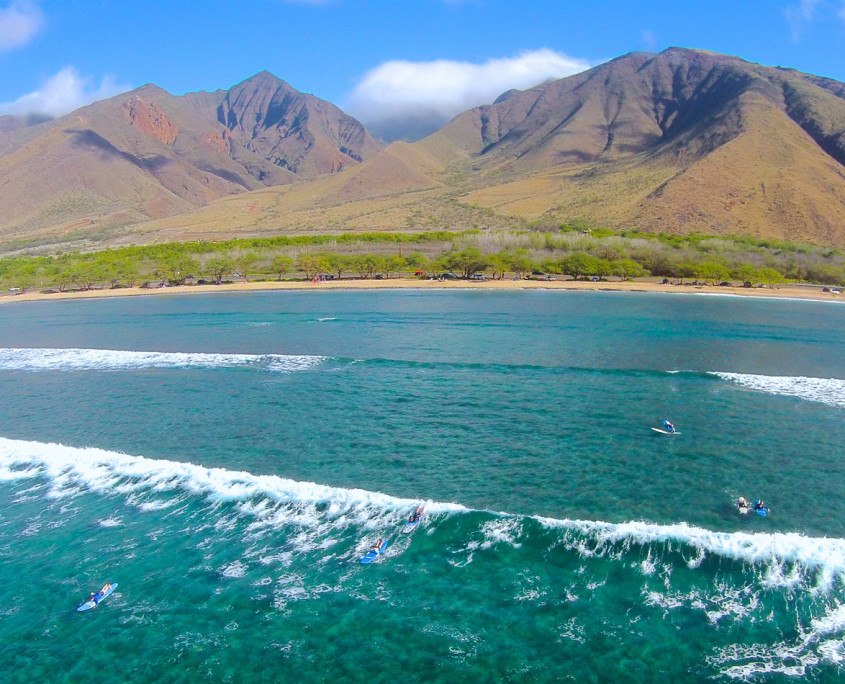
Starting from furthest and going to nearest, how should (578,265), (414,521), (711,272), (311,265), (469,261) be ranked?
(311,265), (469,261), (578,265), (711,272), (414,521)

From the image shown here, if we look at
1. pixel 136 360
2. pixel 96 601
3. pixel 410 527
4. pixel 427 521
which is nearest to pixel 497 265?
pixel 136 360

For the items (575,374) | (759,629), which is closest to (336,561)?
(759,629)

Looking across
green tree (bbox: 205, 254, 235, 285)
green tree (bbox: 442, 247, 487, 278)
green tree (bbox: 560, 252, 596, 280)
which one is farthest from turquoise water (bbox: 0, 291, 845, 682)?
green tree (bbox: 205, 254, 235, 285)

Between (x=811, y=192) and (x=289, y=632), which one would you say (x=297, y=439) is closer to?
(x=289, y=632)

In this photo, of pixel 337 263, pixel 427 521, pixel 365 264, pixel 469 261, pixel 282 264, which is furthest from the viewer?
pixel 282 264

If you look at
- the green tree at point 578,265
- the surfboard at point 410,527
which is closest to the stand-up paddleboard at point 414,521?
the surfboard at point 410,527

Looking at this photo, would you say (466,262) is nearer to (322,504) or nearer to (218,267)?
(218,267)

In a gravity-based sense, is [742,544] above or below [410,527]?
below
